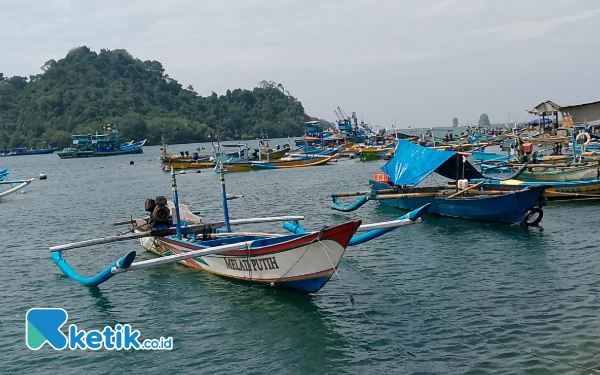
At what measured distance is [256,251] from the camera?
16.4m

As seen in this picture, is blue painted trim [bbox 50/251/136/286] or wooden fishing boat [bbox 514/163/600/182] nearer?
blue painted trim [bbox 50/251/136/286]

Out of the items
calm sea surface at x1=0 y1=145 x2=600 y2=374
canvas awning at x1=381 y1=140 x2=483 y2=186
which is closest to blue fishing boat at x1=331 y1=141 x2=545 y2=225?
canvas awning at x1=381 y1=140 x2=483 y2=186

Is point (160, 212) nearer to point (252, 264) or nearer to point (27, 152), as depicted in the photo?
point (252, 264)

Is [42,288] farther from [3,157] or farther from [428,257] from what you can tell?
[3,157]

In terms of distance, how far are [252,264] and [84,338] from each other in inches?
192

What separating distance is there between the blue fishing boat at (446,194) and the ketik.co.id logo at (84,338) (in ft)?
54.6

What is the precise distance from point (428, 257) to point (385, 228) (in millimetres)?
4477

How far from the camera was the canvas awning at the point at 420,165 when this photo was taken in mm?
28891

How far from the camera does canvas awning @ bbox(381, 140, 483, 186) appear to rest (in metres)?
28.9

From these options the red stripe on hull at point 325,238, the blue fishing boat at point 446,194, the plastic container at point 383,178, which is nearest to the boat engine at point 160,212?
the red stripe on hull at point 325,238

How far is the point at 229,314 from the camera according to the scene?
1570cm

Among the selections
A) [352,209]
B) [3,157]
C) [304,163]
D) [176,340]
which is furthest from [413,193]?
[3,157]

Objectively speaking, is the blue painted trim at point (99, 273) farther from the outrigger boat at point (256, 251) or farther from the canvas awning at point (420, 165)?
the canvas awning at point (420, 165)

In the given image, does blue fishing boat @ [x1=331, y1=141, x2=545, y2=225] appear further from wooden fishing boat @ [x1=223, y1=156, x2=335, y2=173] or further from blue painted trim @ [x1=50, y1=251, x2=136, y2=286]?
wooden fishing boat @ [x1=223, y1=156, x2=335, y2=173]
